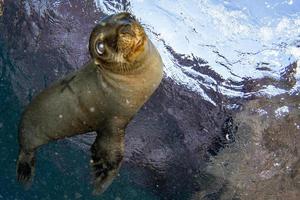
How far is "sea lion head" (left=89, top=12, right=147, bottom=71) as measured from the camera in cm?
445

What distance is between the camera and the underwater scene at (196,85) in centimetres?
941

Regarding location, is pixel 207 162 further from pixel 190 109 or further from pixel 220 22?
pixel 220 22

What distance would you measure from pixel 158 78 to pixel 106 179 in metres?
1.41

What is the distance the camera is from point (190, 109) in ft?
41.0

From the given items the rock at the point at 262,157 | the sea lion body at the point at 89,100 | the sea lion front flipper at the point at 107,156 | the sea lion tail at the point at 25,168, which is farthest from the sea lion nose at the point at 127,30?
the rock at the point at 262,157

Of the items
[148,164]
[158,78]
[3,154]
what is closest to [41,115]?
[158,78]

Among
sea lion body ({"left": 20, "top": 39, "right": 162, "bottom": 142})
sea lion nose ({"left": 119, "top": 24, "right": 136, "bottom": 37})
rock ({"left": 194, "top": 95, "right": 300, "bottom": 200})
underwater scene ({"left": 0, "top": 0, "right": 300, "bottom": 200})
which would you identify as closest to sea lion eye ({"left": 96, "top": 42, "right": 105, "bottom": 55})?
sea lion nose ({"left": 119, "top": 24, "right": 136, "bottom": 37})

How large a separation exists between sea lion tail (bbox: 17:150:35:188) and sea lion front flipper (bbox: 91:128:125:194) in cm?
180

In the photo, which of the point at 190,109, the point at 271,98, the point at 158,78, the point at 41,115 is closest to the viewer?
the point at 158,78

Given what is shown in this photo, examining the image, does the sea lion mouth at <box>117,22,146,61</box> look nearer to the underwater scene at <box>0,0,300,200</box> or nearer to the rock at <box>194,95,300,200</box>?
Result: the underwater scene at <box>0,0,300,200</box>

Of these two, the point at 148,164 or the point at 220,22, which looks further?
the point at 148,164

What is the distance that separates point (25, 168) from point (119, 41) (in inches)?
138

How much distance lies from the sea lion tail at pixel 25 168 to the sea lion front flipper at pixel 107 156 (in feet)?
5.90

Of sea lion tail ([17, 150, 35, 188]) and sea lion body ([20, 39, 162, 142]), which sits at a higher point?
sea lion body ([20, 39, 162, 142])
